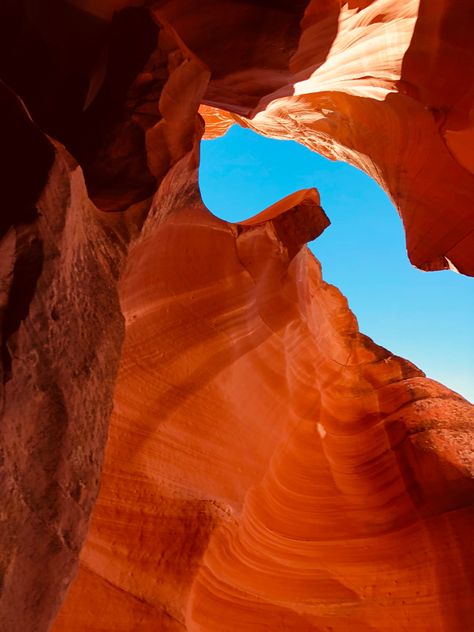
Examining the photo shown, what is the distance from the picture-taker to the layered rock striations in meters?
2.58

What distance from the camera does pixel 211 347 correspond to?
557 cm

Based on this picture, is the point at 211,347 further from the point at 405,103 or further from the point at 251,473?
the point at 405,103

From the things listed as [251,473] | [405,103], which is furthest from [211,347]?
[405,103]

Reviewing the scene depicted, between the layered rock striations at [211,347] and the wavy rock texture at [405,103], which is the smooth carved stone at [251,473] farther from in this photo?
the wavy rock texture at [405,103]

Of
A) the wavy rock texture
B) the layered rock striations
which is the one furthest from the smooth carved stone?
the wavy rock texture

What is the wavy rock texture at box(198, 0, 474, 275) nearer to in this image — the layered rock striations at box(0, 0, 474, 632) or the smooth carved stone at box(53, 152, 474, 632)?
the layered rock striations at box(0, 0, 474, 632)

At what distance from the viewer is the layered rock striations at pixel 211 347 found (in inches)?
101

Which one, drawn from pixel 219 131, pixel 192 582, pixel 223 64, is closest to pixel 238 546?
pixel 192 582

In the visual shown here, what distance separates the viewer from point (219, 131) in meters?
11.6

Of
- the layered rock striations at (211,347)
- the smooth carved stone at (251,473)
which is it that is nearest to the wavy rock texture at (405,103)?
the layered rock striations at (211,347)

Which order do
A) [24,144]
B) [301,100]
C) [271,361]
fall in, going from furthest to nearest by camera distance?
[301,100], [271,361], [24,144]

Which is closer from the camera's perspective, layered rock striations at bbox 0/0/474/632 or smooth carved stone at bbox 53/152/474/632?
layered rock striations at bbox 0/0/474/632

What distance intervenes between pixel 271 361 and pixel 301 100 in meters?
3.57

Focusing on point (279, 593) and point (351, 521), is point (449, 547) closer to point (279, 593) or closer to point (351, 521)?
point (351, 521)
